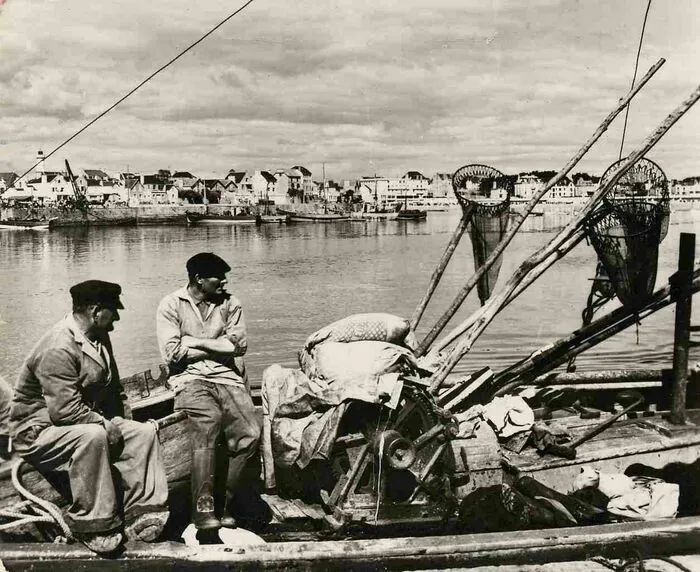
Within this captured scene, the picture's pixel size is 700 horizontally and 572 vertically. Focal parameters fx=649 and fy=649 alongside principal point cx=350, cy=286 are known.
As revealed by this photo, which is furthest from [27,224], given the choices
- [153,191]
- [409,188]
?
[409,188]

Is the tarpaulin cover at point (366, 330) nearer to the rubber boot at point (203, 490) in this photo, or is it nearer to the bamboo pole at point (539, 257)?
the bamboo pole at point (539, 257)

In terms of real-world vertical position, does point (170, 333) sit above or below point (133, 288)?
above

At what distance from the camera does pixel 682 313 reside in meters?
5.47

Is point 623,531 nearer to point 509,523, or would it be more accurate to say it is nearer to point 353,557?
point 509,523

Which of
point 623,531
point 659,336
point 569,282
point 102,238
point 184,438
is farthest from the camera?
point 102,238

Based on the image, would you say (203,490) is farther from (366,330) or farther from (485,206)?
(485,206)

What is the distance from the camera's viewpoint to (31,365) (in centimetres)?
396

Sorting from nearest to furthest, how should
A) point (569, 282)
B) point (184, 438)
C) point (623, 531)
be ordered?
1. point (623, 531)
2. point (184, 438)
3. point (569, 282)

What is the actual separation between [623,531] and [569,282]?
27.6 metres

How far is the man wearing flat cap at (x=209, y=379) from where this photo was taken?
4.48 metres

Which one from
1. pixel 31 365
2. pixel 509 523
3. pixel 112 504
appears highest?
pixel 31 365

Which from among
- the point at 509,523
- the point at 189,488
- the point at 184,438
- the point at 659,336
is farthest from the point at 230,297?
the point at 659,336

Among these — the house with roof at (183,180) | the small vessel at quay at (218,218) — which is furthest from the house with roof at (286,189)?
the small vessel at quay at (218,218)

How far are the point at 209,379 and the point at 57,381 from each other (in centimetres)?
113
